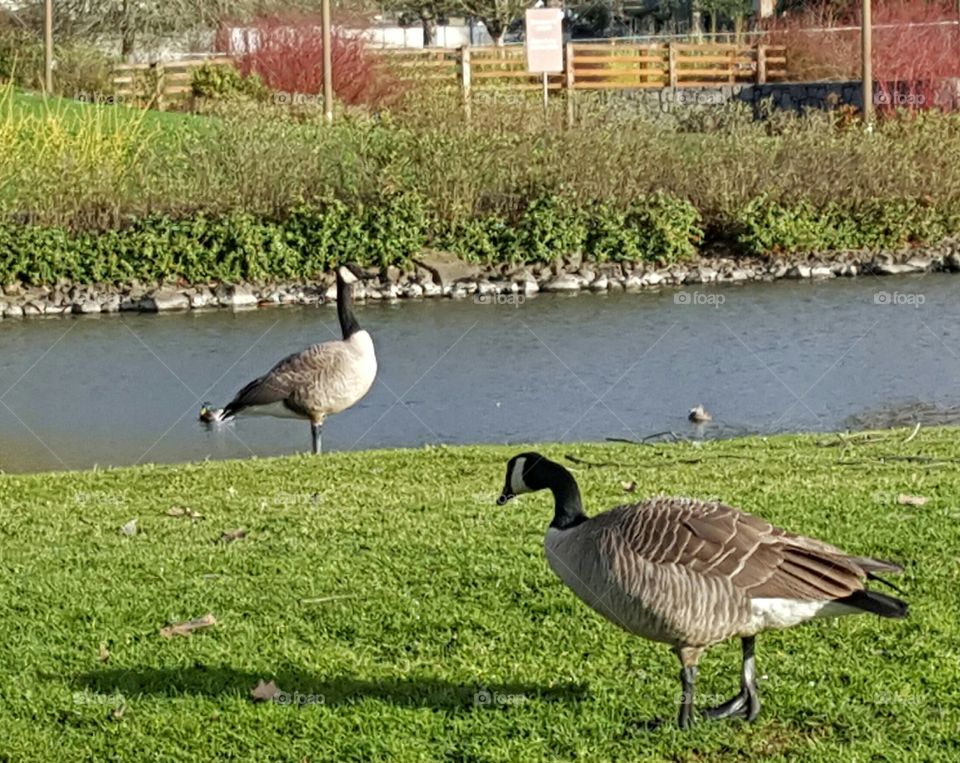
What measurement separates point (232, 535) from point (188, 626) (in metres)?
1.76

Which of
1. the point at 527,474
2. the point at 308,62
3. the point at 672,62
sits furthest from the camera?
the point at 308,62

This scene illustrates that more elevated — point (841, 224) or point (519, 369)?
point (841, 224)

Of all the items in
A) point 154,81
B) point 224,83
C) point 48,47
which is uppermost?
point 48,47

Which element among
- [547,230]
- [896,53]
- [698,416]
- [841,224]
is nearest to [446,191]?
[547,230]

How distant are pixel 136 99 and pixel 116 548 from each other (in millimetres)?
36323

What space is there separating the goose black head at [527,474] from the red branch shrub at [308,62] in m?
36.9

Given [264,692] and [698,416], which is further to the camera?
[698,416]

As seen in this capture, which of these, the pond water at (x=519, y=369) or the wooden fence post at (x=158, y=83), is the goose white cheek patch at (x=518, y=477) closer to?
the pond water at (x=519, y=369)

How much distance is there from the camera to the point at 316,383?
1256cm

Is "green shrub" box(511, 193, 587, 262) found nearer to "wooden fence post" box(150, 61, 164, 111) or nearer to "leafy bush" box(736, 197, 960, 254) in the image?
"leafy bush" box(736, 197, 960, 254)

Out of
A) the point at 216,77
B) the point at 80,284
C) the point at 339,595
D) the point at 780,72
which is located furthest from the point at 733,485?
the point at 780,72

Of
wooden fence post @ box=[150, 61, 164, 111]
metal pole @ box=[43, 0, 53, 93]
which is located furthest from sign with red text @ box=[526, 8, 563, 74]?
metal pole @ box=[43, 0, 53, 93]

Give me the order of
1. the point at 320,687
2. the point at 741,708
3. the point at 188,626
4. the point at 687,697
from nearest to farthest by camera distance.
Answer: the point at 687,697 → the point at 741,708 → the point at 320,687 → the point at 188,626

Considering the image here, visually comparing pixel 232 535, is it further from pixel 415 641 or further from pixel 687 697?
pixel 687 697
